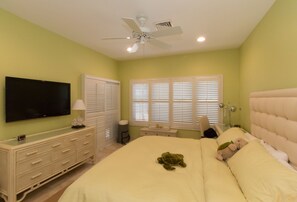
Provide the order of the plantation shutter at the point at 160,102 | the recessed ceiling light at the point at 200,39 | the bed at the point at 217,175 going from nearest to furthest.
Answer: the bed at the point at 217,175
the recessed ceiling light at the point at 200,39
the plantation shutter at the point at 160,102

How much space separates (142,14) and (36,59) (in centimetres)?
195

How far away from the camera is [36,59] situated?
2684 mm

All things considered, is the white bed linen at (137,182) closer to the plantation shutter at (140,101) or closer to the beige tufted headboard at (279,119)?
the beige tufted headboard at (279,119)

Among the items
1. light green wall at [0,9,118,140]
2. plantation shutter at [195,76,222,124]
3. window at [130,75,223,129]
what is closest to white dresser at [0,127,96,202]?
light green wall at [0,9,118,140]

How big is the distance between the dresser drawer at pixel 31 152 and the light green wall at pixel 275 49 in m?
3.22

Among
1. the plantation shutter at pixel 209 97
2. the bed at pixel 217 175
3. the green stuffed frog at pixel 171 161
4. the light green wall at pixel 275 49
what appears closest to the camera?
the bed at pixel 217 175

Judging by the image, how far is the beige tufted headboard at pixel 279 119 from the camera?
1.41 meters

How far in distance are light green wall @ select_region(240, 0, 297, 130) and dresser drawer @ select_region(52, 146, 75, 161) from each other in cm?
324

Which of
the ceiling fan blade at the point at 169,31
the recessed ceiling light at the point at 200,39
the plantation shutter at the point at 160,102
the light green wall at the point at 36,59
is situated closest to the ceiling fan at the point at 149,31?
the ceiling fan blade at the point at 169,31

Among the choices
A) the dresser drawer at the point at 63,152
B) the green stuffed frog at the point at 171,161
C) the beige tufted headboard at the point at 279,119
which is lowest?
the dresser drawer at the point at 63,152

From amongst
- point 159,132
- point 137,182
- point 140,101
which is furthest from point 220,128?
point 137,182

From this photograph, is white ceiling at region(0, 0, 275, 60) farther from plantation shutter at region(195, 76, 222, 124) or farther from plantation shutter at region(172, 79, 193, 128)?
plantation shutter at region(172, 79, 193, 128)

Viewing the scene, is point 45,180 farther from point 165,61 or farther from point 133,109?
point 165,61

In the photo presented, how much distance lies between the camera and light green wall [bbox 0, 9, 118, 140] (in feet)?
7.45
